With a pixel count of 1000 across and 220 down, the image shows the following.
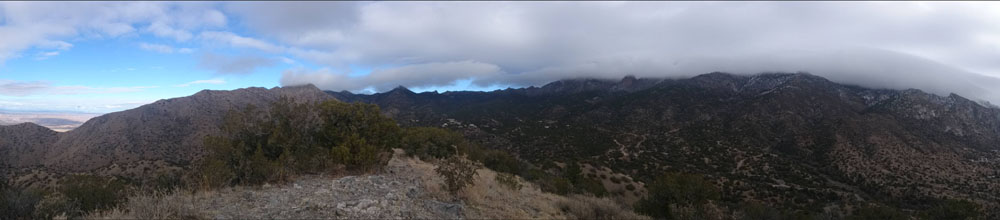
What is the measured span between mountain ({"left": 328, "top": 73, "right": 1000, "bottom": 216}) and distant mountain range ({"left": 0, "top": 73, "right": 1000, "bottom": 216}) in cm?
23

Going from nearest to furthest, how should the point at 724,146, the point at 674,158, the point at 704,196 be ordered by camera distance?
1. the point at 704,196
2. the point at 674,158
3. the point at 724,146

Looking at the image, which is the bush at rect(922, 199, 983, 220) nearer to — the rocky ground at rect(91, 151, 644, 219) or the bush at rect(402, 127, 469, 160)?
the rocky ground at rect(91, 151, 644, 219)

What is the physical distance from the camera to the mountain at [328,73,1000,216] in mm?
37281

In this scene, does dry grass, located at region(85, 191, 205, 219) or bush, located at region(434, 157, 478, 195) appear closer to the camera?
dry grass, located at region(85, 191, 205, 219)

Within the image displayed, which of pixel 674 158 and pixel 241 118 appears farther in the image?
pixel 674 158

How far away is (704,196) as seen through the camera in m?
12.5

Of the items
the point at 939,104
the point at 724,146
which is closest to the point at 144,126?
the point at 724,146

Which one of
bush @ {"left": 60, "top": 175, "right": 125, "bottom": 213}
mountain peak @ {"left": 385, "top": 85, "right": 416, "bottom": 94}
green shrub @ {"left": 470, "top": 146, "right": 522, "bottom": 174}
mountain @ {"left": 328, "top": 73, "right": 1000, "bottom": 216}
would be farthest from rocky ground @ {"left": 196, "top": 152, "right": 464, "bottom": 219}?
mountain peak @ {"left": 385, "top": 85, "right": 416, "bottom": 94}

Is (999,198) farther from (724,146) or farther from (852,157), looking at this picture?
(724,146)

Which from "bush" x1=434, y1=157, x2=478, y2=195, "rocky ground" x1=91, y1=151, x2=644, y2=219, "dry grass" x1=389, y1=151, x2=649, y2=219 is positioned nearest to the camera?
"rocky ground" x1=91, y1=151, x2=644, y2=219

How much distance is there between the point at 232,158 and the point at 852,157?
6224 centimetres

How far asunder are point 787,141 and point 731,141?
761cm

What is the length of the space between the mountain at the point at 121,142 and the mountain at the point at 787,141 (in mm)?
33882

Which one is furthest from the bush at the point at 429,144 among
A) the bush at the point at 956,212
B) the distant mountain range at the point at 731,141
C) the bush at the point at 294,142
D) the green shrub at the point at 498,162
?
the bush at the point at 956,212
